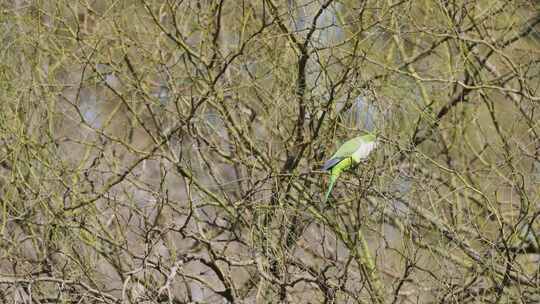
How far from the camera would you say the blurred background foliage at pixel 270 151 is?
4504 millimetres

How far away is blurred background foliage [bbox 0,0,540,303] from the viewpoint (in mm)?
4504

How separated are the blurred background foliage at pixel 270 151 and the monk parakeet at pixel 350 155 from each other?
0.07m

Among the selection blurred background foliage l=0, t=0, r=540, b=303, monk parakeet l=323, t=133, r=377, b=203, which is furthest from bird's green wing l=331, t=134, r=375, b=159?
blurred background foliage l=0, t=0, r=540, b=303

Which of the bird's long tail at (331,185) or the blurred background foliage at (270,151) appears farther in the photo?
the bird's long tail at (331,185)

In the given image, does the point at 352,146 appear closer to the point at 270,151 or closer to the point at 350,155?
the point at 350,155

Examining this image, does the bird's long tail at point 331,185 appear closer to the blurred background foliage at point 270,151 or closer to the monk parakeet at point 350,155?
the monk parakeet at point 350,155

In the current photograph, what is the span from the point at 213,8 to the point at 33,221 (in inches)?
70.4

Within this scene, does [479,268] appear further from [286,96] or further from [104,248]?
[104,248]

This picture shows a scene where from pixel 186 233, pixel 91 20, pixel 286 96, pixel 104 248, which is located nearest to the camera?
pixel 186 233

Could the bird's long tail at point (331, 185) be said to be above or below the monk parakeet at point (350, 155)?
below

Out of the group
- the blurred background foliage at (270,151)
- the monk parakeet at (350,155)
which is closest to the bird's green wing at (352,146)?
the monk parakeet at (350,155)

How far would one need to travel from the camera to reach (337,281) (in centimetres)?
468

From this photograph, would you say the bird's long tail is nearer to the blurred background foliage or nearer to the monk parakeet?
the monk parakeet

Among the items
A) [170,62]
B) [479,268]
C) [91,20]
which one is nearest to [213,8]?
[170,62]
